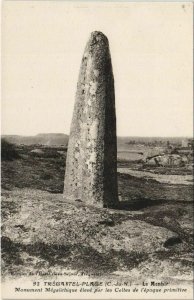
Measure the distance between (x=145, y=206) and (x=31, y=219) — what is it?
2.26 meters

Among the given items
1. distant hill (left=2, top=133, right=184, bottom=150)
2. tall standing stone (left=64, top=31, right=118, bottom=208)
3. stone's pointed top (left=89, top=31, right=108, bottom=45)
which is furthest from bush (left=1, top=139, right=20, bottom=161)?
stone's pointed top (left=89, top=31, right=108, bottom=45)

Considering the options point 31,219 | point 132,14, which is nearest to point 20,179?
point 31,219

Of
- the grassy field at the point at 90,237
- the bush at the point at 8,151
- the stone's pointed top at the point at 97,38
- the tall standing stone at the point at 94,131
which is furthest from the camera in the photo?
the bush at the point at 8,151

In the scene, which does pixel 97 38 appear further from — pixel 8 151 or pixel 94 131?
pixel 8 151

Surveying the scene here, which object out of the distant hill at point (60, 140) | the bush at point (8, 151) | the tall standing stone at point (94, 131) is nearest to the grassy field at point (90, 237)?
the tall standing stone at point (94, 131)

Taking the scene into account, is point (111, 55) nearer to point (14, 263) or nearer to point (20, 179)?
point (20, 179)

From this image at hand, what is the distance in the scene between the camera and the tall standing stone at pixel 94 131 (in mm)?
8133

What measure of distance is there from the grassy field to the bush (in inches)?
20.3

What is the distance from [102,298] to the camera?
7.41 metres

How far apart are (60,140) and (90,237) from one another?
3126mm

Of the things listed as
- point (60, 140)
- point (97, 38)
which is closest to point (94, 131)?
point (97, 38)

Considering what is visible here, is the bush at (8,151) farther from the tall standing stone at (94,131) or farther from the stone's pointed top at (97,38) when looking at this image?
the stone's pointed top at (97,38)

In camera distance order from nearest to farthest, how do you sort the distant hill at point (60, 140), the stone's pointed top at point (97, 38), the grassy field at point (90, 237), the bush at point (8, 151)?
the grassy field at point (90, 237)
the stone's pointed top at point (97, 38)
the bush at point (8, 151)
the distant hill at point (60, 140)

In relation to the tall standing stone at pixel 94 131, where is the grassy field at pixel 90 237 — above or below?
below
